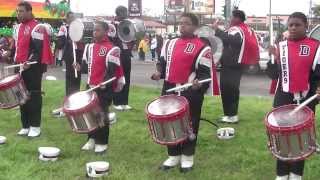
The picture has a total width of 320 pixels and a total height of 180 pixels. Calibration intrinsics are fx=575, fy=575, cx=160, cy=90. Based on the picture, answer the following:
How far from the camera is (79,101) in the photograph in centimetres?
659

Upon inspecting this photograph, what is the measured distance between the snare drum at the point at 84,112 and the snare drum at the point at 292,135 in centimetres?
217

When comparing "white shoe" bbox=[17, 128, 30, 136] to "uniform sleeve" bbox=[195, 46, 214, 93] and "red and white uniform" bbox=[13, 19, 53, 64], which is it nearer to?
"red and white uniform" bbox=[13, 19, 53, 64]

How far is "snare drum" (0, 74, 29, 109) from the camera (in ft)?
24.4

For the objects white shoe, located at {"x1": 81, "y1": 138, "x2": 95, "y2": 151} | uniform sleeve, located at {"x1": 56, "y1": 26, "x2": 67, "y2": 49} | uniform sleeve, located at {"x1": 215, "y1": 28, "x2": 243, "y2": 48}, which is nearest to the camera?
white shoe, located at {"x1": 81, "y1": 138, "x2": 95, "y2": 151}

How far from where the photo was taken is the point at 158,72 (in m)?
6.41

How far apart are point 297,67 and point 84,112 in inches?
94.3

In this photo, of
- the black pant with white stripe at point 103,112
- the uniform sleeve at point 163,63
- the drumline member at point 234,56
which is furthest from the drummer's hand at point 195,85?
the drumline member at point 234,56

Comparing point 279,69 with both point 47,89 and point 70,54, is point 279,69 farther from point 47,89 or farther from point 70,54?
point 47,89

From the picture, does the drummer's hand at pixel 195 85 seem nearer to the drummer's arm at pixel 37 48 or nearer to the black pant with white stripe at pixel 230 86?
the drummer's arm at pixel 37 48

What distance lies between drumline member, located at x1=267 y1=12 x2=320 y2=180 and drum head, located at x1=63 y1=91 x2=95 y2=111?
7.15ft

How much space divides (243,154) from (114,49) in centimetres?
202

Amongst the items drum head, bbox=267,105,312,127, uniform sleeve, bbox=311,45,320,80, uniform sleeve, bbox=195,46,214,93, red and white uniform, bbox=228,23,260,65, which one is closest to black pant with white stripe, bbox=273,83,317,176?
uniform sleeve, bbox=311,45,320,80

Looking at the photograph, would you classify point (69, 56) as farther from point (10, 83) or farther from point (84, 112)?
point (84, 112)

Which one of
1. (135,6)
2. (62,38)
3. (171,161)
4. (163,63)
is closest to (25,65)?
(163,63)
